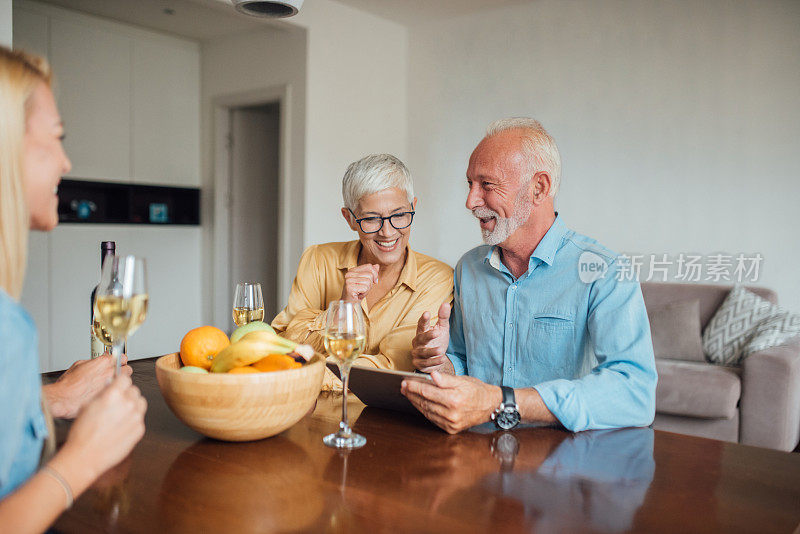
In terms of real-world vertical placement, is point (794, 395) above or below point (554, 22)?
below

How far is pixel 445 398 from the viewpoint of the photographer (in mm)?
1235

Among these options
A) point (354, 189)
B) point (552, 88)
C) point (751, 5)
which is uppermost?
point (751, 5)

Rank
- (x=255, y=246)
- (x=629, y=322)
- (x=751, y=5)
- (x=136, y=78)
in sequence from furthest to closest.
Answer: (x=255, y=246), (x=136, y=78), (x=751, y=5), (x=629, y=322)

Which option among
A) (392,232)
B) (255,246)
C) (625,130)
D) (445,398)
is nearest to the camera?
(445,398)

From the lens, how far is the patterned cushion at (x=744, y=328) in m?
3.55

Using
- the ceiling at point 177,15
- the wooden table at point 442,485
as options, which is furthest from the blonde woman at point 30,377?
the ceiling at point 177,15

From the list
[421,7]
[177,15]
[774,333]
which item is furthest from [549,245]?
[177,15]

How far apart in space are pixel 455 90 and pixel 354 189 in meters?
3.79

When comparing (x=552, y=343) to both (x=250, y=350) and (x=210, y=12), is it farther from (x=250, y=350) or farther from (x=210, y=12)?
(x=210, y=12)

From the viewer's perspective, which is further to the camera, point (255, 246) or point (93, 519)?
point (255, 246)

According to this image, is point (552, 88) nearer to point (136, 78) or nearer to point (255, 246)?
point (255, 246)

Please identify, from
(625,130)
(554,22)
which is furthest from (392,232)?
(554,22)

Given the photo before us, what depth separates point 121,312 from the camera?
1007mm

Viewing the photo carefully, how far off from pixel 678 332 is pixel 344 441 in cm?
327
